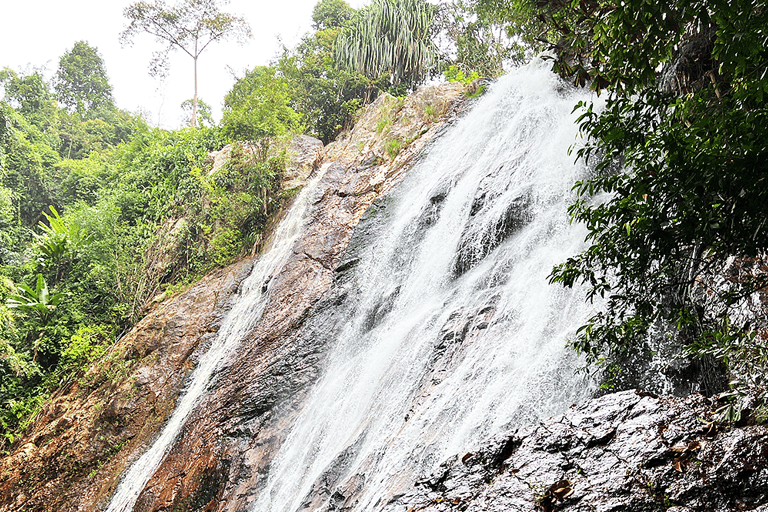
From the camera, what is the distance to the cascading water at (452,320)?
16.8ft

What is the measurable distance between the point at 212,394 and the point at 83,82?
32.3 meters

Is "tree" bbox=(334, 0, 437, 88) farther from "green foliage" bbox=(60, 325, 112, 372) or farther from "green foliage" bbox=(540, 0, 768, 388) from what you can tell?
"green foliage" bbox=(540, 0, 768, 388)

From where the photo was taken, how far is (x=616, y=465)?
10.9ft

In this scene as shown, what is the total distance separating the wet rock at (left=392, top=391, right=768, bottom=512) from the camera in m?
2.85

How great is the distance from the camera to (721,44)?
2.67 meters

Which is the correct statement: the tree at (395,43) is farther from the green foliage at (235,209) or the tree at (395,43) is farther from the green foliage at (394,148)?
the green foliage at (235,209)

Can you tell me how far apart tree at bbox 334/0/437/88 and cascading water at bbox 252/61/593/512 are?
676 centimetres

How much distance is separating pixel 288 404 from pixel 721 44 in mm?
7521

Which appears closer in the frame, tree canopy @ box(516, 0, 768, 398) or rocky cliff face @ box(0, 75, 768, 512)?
tree canopy @ box(516, 0, 768, 398)

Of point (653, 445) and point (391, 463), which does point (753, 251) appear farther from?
point (391, 463)

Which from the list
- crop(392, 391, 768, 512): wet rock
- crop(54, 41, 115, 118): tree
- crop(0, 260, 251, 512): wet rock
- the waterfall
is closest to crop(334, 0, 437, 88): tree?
the waterfall

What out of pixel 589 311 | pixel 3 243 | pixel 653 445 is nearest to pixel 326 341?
pixel 589 311

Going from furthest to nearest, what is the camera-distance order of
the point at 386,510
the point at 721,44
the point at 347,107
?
the point at 347,107
the point at 386,510
the point at 721,44

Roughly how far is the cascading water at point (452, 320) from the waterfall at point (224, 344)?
2200 mm
